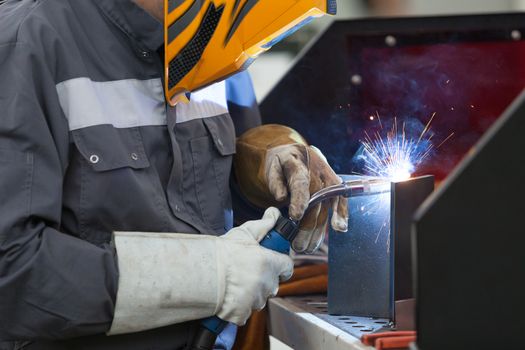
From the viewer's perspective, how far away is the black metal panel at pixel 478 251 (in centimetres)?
111

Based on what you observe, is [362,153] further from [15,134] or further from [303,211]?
[15,134]

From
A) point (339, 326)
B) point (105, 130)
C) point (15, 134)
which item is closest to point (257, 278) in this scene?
point (339, 326)

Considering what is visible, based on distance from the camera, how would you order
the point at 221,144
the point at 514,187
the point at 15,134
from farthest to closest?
the point at 221,144 < the point at 15,134 < the point at 514,187

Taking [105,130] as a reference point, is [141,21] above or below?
above

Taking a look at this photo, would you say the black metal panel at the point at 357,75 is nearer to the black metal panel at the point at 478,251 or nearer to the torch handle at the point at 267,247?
the torch handle at the point at 267,247

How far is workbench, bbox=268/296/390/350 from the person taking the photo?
1654mm

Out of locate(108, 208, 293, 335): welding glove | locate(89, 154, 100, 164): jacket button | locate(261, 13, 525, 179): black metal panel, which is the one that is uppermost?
locate(261, 13, 525, 179): black metal panel

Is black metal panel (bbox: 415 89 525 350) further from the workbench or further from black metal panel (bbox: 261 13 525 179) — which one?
black metal panel (bbox: 261 13 525 179)

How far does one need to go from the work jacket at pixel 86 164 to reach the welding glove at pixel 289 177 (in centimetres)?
8

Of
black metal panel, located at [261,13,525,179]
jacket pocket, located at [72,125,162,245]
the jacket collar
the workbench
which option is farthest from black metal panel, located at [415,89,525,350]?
black metal panel, located at [261,13,525,179]

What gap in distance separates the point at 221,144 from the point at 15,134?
55 centimetres

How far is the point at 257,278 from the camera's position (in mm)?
1693

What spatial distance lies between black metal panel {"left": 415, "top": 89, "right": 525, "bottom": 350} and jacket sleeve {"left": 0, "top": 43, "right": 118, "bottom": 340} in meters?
0.68

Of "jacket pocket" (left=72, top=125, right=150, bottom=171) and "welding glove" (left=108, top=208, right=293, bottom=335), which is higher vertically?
"jacket pocket" (left=72, top=125, right=150, bottom=171)
